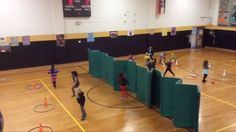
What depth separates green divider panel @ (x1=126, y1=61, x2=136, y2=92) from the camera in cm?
1009

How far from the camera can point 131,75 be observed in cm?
1041

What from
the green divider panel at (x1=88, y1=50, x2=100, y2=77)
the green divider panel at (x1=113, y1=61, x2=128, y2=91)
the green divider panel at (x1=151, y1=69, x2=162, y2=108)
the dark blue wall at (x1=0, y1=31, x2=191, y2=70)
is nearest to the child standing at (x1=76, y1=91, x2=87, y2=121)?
the green divider panel at (x1=151, y1=69, x2=162, y2=108)

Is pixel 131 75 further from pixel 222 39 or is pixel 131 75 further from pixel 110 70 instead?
pixel 222 39

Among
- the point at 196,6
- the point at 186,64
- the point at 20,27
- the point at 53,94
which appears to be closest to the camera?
the point at 53,94

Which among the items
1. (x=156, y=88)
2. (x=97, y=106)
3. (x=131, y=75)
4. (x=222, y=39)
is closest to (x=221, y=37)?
(x=222, y=39)

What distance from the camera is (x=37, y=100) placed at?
33.1ft

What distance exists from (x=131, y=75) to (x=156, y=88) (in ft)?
5.94

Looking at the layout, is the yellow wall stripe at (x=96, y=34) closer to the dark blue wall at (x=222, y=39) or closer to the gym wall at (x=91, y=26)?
the gym wall at (x=91, y=26)

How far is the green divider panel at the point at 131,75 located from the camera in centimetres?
1009

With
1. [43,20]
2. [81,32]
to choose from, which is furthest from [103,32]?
[43,20]

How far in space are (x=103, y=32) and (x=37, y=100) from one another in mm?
8318

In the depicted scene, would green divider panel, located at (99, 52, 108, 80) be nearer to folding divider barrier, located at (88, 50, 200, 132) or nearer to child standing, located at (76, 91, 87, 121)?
folding divider barrier, located at (88, 50, 200, 132)

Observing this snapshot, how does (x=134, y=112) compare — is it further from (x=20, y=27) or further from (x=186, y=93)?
(x=20, y=27)

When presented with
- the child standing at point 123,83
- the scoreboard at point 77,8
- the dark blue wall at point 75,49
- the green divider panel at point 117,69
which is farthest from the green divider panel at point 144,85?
the scoreboard at point 77,8
